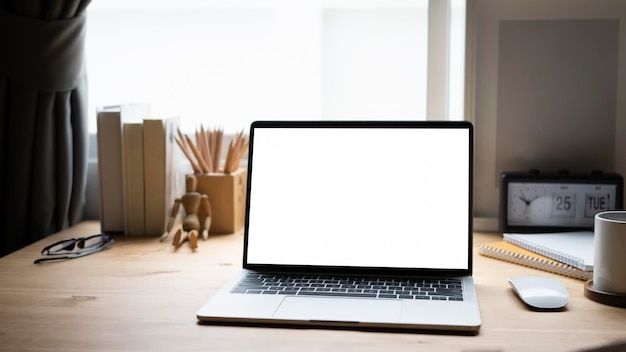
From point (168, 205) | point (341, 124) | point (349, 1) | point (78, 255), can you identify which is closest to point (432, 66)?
point (349, 1)

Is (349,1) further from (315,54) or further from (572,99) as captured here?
(572,99)

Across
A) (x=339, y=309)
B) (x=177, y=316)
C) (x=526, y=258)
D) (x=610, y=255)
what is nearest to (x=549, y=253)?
(x=526, y=258)

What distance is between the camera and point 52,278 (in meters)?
1.21

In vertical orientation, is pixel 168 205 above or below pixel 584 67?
below

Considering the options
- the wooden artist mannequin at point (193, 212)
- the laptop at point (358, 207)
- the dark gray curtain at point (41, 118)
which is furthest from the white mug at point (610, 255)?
the dark gray curtain at point (41, 118)

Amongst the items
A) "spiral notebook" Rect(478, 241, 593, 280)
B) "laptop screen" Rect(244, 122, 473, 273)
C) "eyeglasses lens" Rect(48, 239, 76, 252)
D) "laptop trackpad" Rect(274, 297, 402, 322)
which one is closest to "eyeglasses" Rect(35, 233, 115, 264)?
"eyeglasses lens" Rect(48, 239, 76, 252)

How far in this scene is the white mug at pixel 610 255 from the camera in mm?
1036

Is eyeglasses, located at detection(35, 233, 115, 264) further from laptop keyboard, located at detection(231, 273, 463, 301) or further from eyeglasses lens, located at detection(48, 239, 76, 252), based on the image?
laptop keyboard, located at detection(231, 273, 463, 301)

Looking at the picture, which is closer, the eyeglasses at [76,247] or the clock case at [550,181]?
the eyeglasses at [76,247]

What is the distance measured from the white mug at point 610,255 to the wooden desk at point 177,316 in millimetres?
34

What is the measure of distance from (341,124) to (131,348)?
1.70 ft

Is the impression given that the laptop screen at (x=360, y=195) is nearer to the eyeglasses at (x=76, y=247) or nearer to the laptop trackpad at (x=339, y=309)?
the laptop trackpad at (x=339, y=309)

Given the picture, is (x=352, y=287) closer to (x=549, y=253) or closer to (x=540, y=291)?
(x=540, y=291)

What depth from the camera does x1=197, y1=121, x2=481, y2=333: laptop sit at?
1.16 meters
